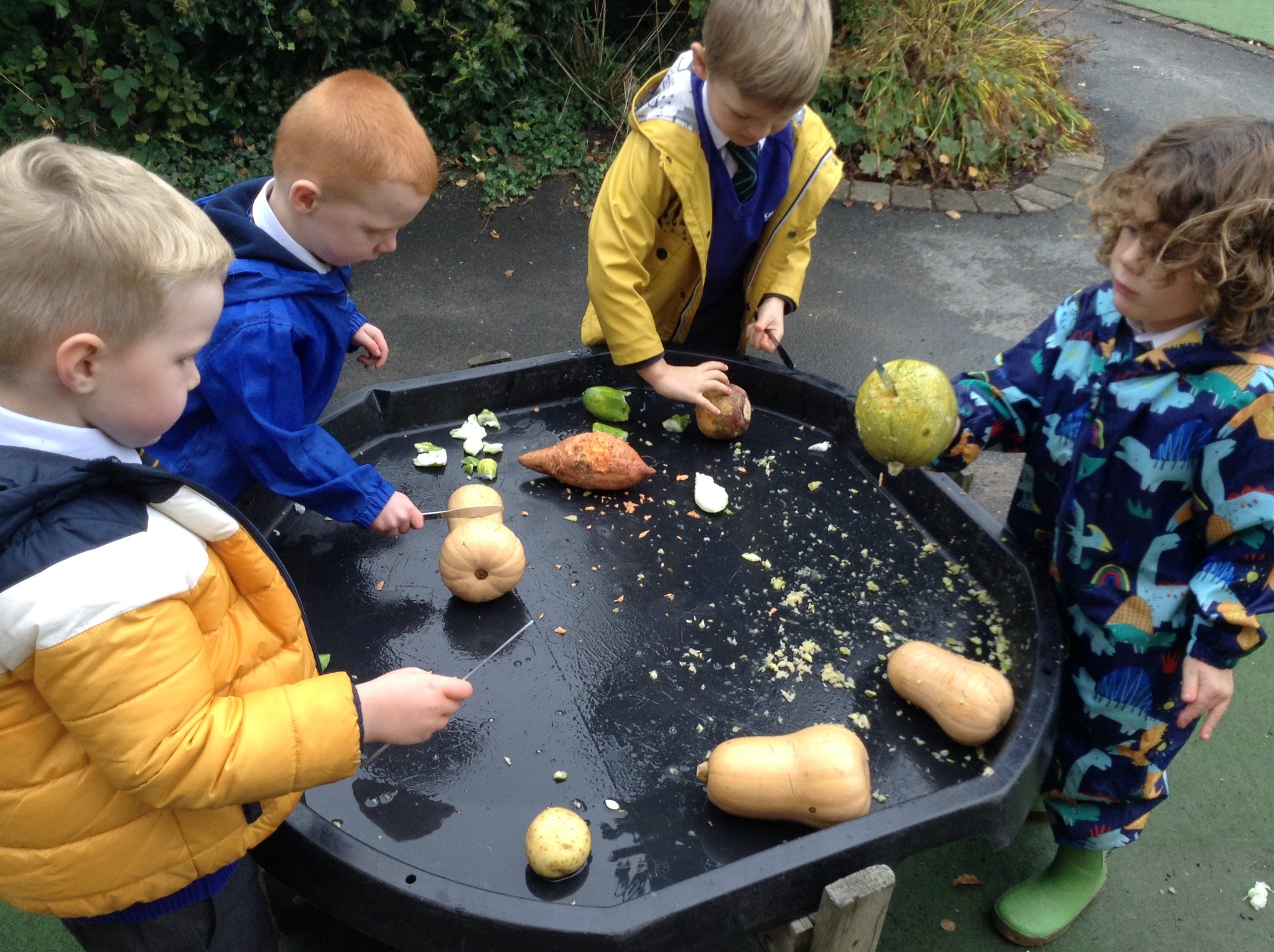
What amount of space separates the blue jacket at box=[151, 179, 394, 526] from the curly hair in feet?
5.62

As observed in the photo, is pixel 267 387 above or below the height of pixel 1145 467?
below

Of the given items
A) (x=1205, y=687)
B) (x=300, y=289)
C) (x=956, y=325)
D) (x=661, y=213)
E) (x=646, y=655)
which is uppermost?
(x=661, y=213)

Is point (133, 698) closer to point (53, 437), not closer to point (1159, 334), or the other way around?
point (53, 437)

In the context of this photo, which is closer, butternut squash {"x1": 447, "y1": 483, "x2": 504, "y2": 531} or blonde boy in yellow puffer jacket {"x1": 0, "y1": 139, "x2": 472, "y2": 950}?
blonde boy in yellow puffer jacket {"x1": 0, "y1": 139, "x2": 472, "y2": 950}

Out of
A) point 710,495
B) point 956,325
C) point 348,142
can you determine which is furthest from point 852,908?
point 956,325

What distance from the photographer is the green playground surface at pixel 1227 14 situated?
8516 mm

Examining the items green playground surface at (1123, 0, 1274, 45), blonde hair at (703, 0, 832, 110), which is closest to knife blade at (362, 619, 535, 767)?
blonde hair at (703, 0, 832, 110)

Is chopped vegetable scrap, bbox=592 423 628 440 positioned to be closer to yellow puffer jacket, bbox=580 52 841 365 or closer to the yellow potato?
yellow puffer jacket, bbox=580 52 841 365

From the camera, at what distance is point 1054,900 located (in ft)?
7.38

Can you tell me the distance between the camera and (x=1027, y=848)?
8.10 feet

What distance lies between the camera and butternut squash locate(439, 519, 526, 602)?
212 cm

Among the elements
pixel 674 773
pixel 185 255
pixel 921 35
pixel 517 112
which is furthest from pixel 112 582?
pixel 921 35

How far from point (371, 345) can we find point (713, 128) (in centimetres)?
114

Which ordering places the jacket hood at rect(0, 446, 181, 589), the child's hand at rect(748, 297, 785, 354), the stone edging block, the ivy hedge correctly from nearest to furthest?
the jacket hood at rect(0, 446, 181, 589) → the child's hand at rect(748, 297, 785, 354) → the ivy hedge → the stone edging block
